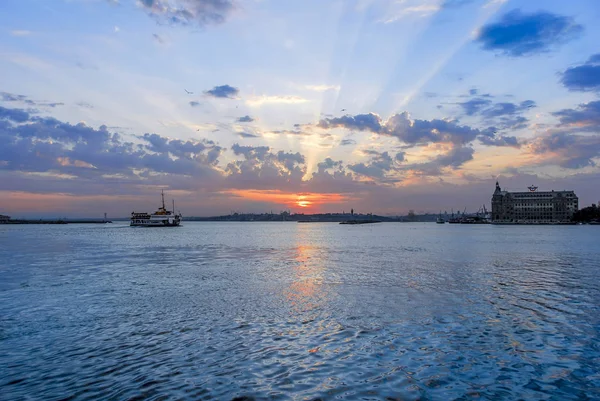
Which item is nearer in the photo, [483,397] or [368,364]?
[483,397]

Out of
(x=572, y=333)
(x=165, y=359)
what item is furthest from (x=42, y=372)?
(x=572, y=333)

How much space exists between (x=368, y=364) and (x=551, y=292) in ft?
59.4

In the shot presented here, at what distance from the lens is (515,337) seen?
15.3 metres

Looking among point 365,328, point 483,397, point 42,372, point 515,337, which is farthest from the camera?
point 365,328

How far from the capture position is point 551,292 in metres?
24.8

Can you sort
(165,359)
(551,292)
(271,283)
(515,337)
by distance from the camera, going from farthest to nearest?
(271,283)
(551,292)
(515,337)
(165,359)

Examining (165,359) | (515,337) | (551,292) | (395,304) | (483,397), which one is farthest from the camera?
(551,292)

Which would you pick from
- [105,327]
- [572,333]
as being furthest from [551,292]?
[105,327]

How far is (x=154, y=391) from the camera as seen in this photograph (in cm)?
1041

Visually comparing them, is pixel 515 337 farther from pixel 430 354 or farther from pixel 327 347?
pixel 327 347

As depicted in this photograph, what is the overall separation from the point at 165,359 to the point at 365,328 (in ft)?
25.9

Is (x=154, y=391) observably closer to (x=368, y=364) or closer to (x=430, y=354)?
(x=368, y=364)

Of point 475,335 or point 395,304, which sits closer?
point 475,335

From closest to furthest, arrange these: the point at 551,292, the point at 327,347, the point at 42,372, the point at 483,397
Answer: the point at 483,397 → the point at 42,372 → the point at 327,347 → the point at 551,292
